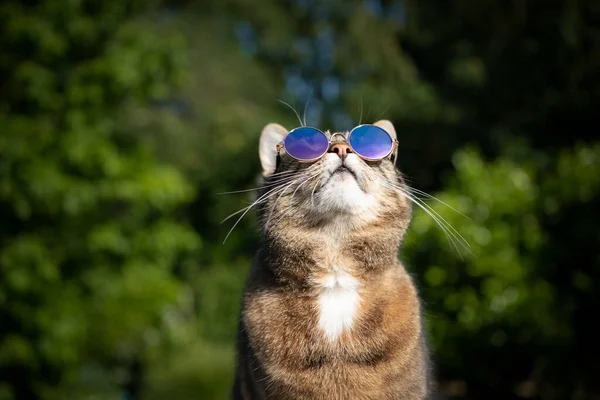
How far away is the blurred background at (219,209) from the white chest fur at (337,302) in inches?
73.0

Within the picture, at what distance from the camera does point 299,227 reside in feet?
8.51

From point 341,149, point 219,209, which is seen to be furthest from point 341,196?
point 219,209

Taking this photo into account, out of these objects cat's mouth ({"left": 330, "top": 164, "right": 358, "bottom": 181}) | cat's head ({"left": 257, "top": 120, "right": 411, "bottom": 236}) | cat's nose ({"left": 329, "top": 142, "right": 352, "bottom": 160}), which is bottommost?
cat's head ({"left": 257, "top": 120, "right": 411, "bottom": 236})

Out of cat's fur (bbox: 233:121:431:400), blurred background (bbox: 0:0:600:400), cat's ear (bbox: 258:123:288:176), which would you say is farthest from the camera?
blurred background (bbox: 0:0:600:400)

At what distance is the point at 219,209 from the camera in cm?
1197

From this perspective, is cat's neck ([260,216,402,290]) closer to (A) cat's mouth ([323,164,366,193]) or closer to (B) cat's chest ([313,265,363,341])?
(B) cat's chest ([313,265,363,341])

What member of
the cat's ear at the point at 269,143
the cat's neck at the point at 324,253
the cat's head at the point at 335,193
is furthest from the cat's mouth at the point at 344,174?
the cat's ear at the point at 269,143

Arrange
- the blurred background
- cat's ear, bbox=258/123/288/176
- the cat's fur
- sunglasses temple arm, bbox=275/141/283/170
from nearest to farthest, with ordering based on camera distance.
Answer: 1. the cat's fur
2. sunglasses temple arm, bbox=275/141/283/170
3. cat's ear, bbox=258/123/288/176
4. the blurred background

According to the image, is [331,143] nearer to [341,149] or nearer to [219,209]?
[341,149]

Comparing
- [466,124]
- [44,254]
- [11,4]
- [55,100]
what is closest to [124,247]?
[44,254]

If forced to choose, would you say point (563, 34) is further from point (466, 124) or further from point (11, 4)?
point (11, 4)

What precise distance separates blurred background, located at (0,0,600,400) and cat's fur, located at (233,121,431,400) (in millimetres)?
1794

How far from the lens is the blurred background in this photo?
20.3 ft

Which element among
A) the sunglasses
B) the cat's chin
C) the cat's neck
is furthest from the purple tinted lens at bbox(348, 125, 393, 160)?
the cat's neck
